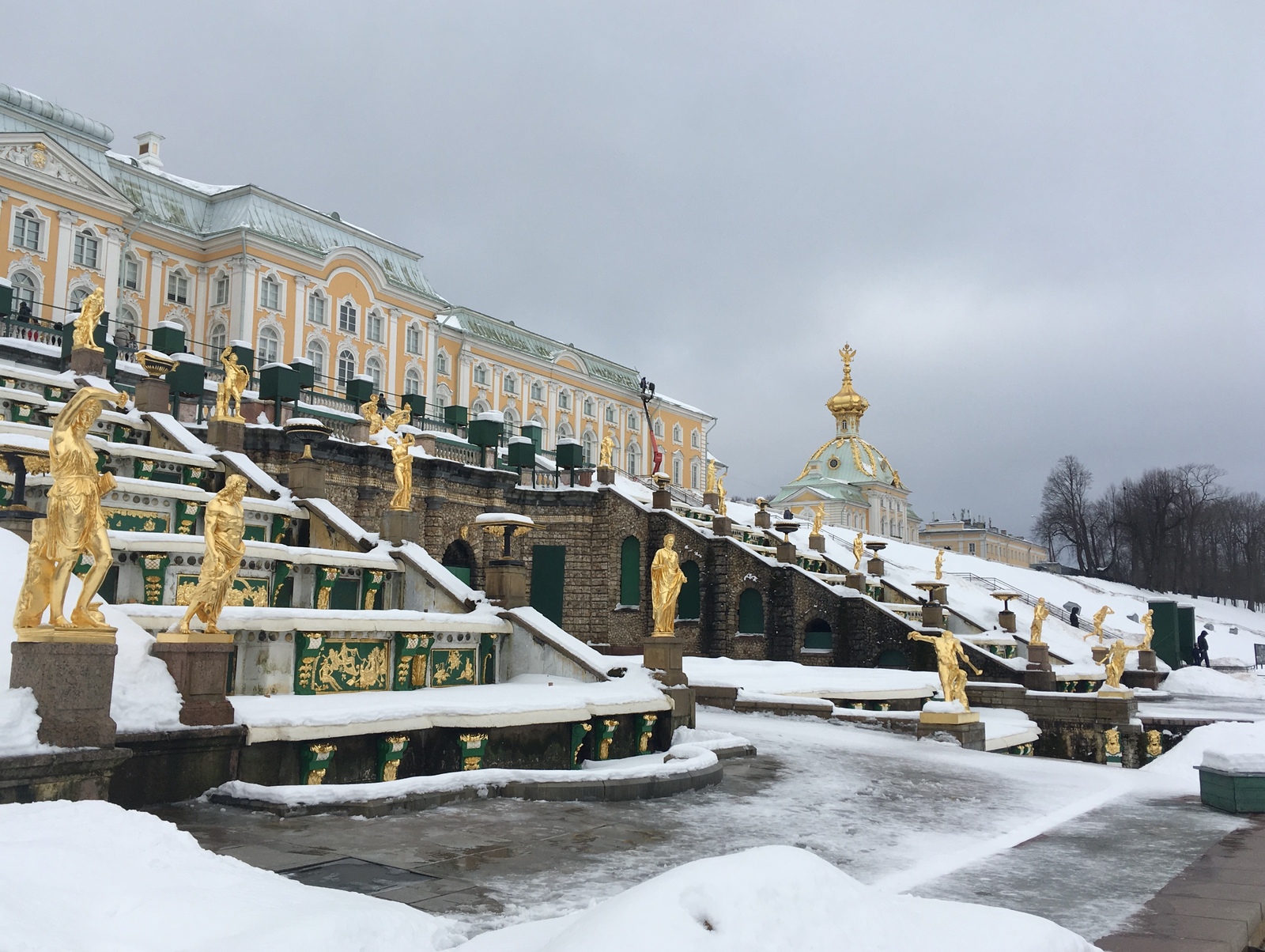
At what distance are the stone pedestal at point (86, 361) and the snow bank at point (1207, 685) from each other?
115 feet

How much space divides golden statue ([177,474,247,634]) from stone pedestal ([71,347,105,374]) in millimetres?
11840

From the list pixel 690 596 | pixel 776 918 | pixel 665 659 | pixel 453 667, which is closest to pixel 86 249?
pixel 690 596

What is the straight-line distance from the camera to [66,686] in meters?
7.62

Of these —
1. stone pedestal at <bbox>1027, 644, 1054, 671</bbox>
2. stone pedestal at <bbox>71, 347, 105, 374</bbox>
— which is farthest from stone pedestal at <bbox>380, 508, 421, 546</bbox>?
stone pedestal at <bbox>1027, 644, 1054, 671</bbox>

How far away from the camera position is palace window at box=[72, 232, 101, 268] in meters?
36.7

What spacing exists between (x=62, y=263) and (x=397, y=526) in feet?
83.9

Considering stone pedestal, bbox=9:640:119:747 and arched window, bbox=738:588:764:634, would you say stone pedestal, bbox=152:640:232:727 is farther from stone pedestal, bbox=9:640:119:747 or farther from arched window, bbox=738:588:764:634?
arched window, bbox=738:588:764:634

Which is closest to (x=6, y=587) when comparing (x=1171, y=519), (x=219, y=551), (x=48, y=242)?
(x=219, y=551)

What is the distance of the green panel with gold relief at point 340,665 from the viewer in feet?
40.6

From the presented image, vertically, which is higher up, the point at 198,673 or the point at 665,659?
the point at 198,673

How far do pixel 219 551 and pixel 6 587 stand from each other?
195 cm

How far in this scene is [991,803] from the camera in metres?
11.8

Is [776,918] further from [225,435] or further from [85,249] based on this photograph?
[85,249]

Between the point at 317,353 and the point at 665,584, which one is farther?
the point at 317,353
